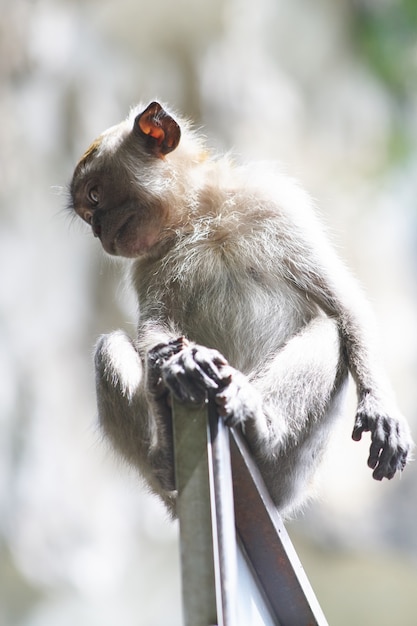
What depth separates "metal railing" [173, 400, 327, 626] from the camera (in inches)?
73.3

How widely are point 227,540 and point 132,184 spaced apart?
1.69m

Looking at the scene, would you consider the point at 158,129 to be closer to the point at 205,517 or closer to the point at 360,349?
the point at 360,349

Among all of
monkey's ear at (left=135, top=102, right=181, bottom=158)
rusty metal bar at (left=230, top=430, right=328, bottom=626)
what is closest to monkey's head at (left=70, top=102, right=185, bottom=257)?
monkey's ear at (left=135, top=102, right=181, bottom=158)

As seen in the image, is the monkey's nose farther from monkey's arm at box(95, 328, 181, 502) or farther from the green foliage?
the green foliage

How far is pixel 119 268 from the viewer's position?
6781mm

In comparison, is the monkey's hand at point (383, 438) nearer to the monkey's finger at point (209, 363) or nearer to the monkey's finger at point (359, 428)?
the monkey's finger at point (359, 428)

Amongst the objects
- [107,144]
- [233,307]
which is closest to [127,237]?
[107,144]

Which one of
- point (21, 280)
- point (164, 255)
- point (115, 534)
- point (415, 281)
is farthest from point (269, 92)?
point (164, 255)

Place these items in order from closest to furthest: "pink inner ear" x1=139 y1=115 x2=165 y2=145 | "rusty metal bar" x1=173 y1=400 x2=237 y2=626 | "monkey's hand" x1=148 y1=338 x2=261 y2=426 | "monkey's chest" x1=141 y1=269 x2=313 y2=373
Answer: "rusty metal bar" x1=173 y1=400 x2=237 y2=626 → "monkey's hand" x1=148 y1=338 x2=261 y2=426 → "monkey's chest" x1=141 y1=269 x2=313 y2=373 → "pink inner ear" x1=139 y1=115 x2=165 y2=145

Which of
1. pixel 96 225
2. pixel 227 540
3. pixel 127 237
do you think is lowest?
pixel 227 540

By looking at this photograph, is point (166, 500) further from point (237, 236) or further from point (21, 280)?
point (21, 280)

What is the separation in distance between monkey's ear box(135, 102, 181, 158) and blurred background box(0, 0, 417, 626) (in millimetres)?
3556

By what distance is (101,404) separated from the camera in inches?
114

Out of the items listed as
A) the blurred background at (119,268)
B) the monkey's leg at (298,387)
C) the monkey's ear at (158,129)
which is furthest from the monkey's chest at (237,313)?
the blurred background at (119,268)
